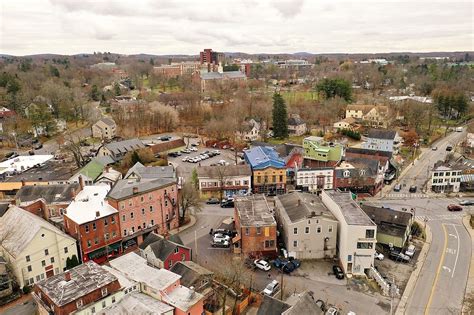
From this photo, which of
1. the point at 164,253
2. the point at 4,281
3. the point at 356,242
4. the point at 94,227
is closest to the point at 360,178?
the point at 356,242

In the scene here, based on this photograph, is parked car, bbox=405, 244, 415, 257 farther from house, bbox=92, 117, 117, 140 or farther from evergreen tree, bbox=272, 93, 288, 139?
house, bbox=92, 117, 117, 140

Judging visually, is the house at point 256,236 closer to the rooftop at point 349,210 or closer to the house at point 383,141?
the rooftop at point 349,210

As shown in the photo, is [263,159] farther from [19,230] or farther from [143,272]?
[19,230]

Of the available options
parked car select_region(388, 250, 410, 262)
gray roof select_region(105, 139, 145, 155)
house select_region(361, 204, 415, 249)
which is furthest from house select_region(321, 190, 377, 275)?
gray roof select_region(105, 139, 145, 155)

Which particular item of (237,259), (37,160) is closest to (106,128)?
(37,160)

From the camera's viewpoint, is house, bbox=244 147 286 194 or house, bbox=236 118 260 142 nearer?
house, bbox=244 147 286 194

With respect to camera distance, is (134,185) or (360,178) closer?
(134,185)
